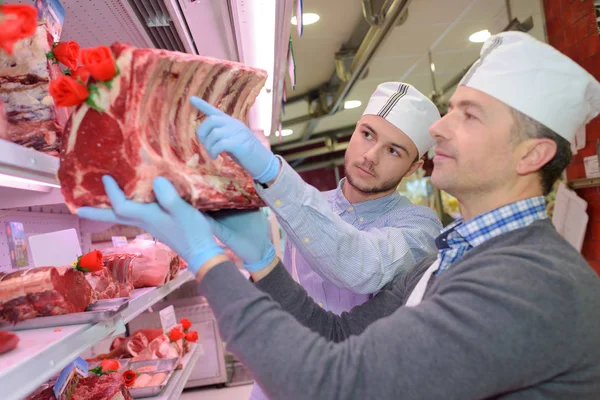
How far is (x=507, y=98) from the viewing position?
4.94 feet

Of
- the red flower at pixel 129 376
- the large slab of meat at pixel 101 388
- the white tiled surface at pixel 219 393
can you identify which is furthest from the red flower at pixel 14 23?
the white tiled surface at pixel 219 393

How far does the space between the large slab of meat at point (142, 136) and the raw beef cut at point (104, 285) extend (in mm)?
1071

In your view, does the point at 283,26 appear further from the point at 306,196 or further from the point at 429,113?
the point at 306,196

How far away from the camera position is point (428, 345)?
1.14 meters

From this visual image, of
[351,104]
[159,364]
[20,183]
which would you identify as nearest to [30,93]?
[20,183]

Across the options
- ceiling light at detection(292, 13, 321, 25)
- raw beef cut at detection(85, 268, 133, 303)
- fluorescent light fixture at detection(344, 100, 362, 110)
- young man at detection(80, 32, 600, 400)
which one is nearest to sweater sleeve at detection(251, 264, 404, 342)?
young man at detection(80, 32, 600, 400)

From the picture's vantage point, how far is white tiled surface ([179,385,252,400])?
4.63m

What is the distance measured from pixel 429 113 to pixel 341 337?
120 centimetres

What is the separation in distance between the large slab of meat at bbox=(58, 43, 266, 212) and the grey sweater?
0.82ft

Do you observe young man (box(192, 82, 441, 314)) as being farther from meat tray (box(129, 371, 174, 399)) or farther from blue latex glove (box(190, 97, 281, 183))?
meat tray (box(129, 371, 174, 399))

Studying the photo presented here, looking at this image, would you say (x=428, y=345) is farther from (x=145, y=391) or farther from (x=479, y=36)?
(x=479, y=36)

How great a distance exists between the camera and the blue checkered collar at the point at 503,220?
56.5 inches

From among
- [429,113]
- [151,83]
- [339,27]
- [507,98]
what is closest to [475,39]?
[339,27]

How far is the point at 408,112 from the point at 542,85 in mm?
947
